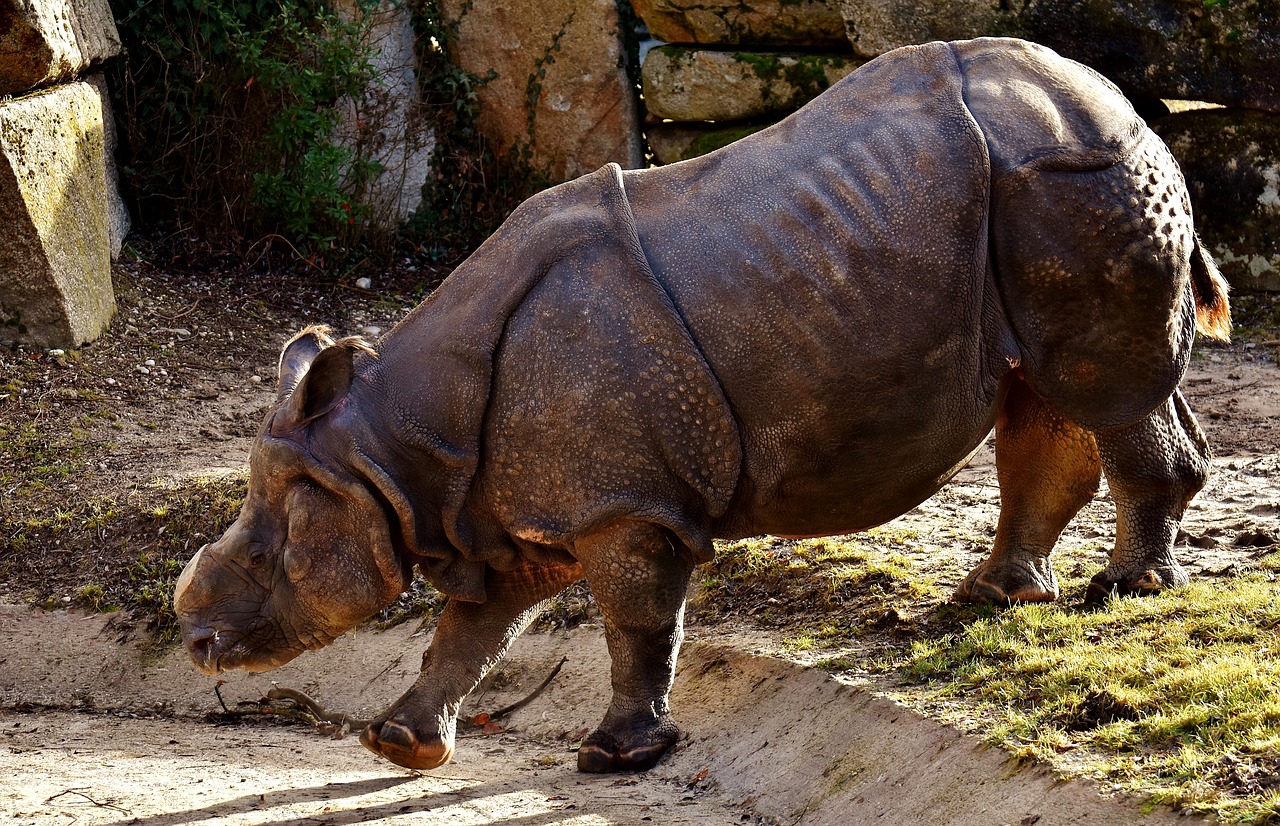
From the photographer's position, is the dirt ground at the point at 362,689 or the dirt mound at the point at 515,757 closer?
the dirt mound at the point at 515,757

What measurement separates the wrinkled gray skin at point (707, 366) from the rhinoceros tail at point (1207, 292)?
1.38 ft

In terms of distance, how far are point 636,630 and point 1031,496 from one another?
1.83 metres

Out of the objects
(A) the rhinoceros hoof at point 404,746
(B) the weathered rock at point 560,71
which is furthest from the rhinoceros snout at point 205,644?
(B) the weathered rock at point 560,71

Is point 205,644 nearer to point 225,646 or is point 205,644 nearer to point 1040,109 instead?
point 225,646

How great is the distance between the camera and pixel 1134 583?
17.1 ft

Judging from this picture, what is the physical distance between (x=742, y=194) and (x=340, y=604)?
1837 mm

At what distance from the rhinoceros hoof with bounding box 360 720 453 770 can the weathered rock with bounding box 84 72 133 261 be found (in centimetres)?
666

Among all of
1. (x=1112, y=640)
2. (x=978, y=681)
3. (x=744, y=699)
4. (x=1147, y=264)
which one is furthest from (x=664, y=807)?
(x=1147, y=264)

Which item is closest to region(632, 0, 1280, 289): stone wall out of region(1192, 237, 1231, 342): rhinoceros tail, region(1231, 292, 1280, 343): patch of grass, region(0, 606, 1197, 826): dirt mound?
region(1231, 292, 1280, 343): patch of grass

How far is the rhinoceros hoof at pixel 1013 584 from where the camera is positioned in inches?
211

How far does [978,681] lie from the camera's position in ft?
15.2

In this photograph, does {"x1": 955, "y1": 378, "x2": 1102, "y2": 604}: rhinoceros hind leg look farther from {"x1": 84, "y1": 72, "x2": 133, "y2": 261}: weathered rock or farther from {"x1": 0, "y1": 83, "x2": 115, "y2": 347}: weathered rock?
{"x1": 84, "y1": 72, "x2": 133, "y2": 261}: weathered rock

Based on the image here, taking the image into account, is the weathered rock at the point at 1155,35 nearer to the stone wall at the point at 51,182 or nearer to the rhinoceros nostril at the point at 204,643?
the stone wall at the point at 51,182

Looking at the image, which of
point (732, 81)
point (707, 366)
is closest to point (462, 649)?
point (707, 366)
